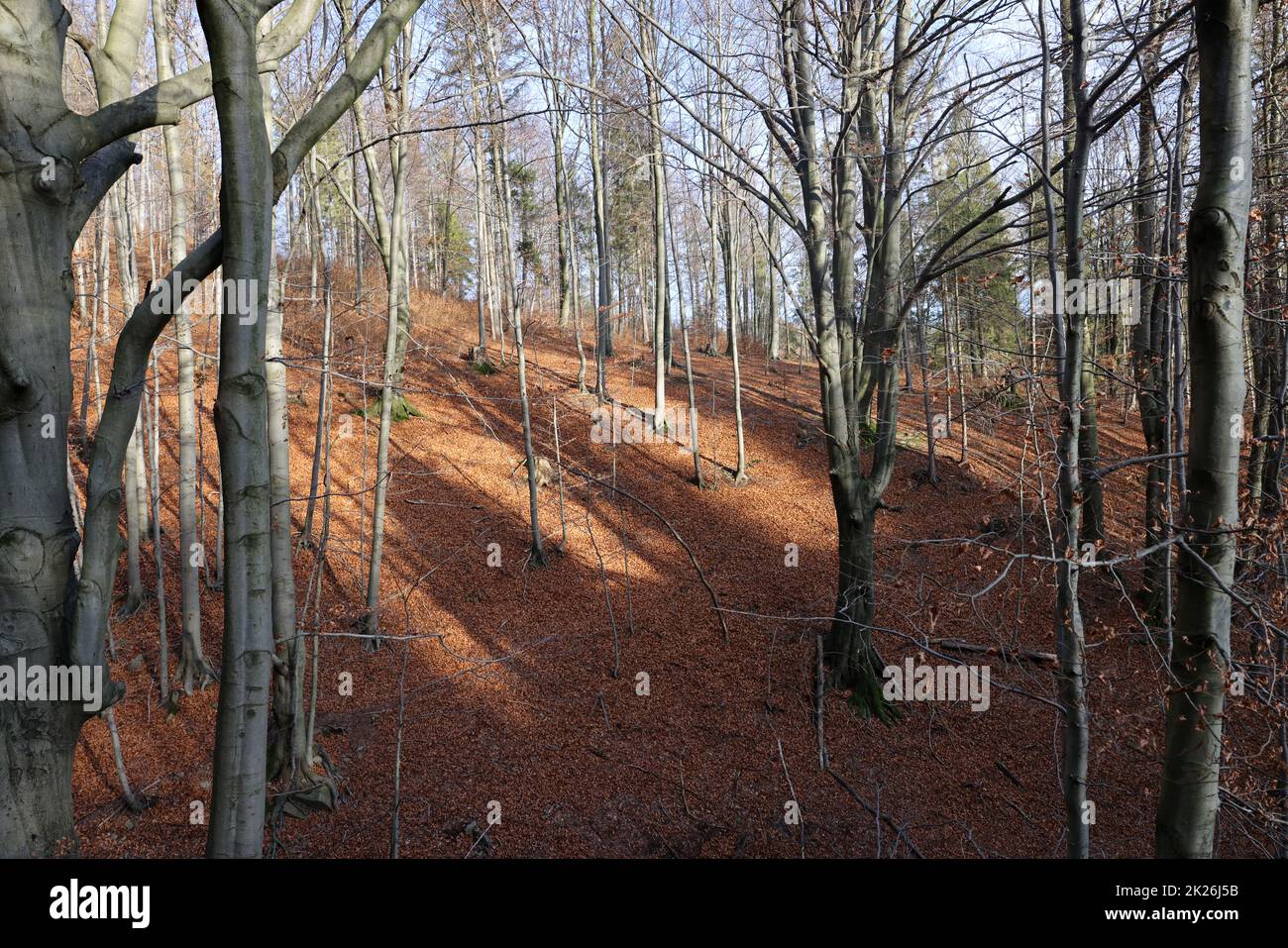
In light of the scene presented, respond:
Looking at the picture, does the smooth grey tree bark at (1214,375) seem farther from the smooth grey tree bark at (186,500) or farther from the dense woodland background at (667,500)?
the smooth grey tree bark at (186,500)

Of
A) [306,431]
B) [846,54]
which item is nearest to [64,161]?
[846,54]

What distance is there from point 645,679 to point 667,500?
199 inches

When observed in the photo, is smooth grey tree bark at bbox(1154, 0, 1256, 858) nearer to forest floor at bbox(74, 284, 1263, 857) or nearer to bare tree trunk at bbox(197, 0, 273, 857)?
forest floor at bbox(74, 284, 1263, 857)

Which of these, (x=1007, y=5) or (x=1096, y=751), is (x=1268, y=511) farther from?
(x=1096, y=751)

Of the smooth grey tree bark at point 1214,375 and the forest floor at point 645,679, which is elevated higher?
the smooth grey tree bark at point 1214,375

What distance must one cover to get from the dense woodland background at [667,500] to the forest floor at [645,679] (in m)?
0.06

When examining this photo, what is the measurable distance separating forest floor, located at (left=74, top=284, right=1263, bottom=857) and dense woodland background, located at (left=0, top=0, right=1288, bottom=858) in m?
0.06

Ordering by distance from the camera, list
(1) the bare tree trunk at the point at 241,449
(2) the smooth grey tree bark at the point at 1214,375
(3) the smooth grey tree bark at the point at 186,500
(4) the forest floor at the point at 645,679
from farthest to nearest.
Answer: (3) the smooth grey tree bark at the point at 186,500, (4) the forest floor at the point at 645,679, (2) the smooth grey tree bark at the point at 1214,375, (1) the bare tree trunk at the point at 241,449

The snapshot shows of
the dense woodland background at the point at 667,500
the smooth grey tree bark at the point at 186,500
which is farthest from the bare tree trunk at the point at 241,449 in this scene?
the smooth grey tree bark at the point at 186,500

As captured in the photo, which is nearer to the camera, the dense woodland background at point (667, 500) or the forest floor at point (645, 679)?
the dense woodland background at point (667, 500)

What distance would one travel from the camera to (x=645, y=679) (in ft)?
27.7

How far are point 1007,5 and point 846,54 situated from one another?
5.57 ft

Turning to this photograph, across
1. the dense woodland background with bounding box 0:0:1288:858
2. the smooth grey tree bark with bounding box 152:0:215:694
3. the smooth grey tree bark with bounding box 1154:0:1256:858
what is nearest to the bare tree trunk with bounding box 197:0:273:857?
the dense woodland background with bounding box 0:0:1288:858

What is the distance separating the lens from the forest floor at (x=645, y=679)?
5828 mm
